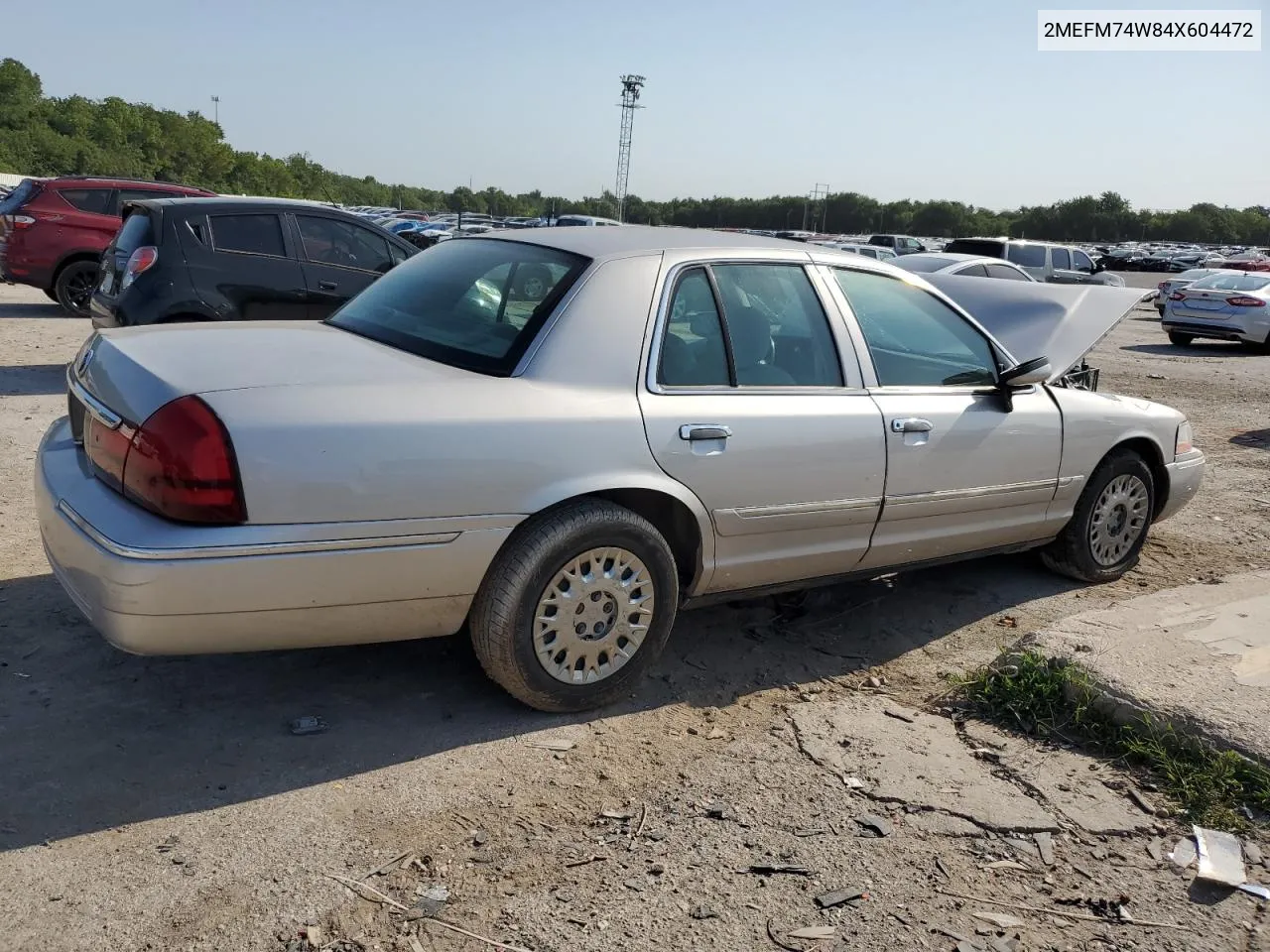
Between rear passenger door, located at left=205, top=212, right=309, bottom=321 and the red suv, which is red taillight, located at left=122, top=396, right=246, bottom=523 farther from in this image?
the red suv

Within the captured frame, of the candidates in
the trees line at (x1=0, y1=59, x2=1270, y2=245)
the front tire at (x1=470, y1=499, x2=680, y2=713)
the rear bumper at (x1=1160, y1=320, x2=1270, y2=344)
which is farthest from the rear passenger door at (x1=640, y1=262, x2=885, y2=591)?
the trees line at (x1=0, y1=59, x2=1270, y2=245)

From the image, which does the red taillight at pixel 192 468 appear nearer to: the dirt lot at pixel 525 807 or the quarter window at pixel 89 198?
the dirt lot at pixel 525 807

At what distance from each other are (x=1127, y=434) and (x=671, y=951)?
3817mm

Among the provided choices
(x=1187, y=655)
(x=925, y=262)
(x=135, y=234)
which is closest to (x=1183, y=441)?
(x=1187, y=655)

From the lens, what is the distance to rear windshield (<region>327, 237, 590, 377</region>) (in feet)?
12.1

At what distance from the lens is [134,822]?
2.94 m

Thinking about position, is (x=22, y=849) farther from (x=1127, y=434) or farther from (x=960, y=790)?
(x=1127, y=434)

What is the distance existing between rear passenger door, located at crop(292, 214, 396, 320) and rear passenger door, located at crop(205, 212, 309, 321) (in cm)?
10

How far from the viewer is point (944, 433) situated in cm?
443

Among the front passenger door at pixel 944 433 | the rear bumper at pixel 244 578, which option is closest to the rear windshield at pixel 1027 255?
the front passenger door at pixel 944 433

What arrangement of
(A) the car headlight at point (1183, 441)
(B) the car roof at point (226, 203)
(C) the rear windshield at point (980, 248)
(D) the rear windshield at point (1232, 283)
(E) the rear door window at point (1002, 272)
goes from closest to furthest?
(A) the car headlight at point (1183, 441)
(B) the car roof at point (226, 203)
(E) the rear door window at point (1002, 272)
(D) the rear windshield at point (1232, 283)
(C) the rear windshield at point (980, 248)

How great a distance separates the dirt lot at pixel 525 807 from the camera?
2.67m

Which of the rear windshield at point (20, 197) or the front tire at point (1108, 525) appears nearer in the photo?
the front tire at point (1108, 525)

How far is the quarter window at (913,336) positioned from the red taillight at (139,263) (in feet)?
20.0
